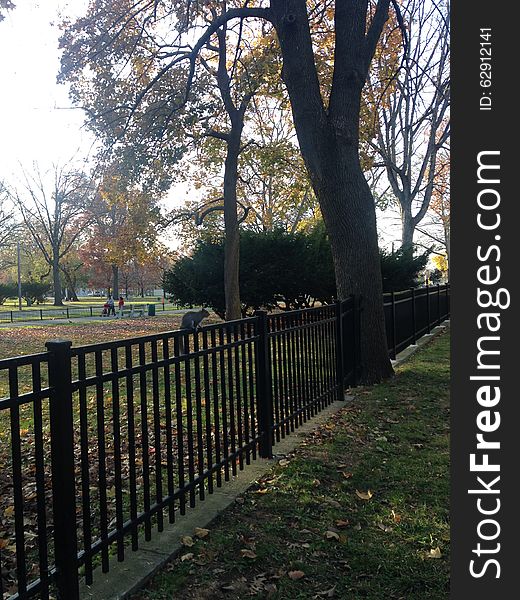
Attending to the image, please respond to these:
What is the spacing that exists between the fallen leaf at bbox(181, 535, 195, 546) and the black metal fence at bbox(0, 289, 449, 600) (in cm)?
20

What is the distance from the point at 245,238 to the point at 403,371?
11.6 m

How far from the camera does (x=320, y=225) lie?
20.5m

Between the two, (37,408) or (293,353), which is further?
(293,353)

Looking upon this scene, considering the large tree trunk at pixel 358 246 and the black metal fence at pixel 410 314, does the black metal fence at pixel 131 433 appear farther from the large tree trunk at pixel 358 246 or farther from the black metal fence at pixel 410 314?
the black metal fence at pixel 410 314

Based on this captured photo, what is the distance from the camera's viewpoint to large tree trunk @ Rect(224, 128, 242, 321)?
1783 centimetres

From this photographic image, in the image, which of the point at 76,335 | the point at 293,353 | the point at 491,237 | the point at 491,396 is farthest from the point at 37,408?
the point at 76,335

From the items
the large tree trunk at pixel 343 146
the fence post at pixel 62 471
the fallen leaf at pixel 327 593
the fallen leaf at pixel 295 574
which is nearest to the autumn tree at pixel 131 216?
the large tree trunk at pixel 343 146

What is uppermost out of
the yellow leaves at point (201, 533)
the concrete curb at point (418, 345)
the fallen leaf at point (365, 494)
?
the concrete curb at point (418, 345)

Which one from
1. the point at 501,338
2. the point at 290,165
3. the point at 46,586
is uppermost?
the point at 290,165

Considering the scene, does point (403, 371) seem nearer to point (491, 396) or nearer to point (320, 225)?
point (491, 396)

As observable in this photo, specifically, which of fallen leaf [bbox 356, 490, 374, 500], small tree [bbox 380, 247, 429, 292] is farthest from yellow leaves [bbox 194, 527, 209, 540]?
small tree [bbox 380, 247, 429, 292]

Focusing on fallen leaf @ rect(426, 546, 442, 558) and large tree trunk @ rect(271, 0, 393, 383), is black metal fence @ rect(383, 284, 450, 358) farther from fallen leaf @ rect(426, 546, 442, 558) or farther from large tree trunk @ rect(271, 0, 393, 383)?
fallen leaf @ rect(426, 546, 442, 558)

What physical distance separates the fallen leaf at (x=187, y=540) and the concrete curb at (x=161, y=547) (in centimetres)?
2

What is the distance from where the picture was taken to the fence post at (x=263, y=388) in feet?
16.0
